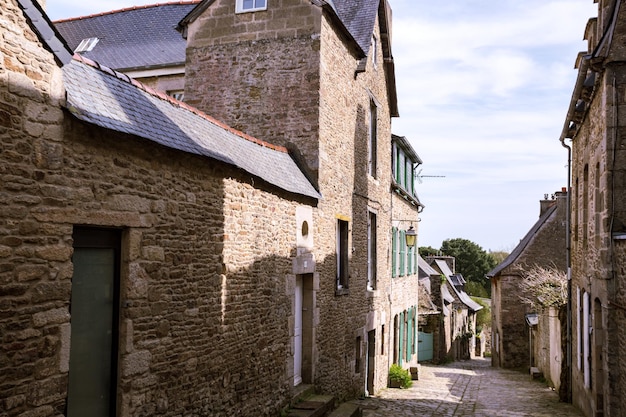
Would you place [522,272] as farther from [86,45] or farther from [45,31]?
[45,31]

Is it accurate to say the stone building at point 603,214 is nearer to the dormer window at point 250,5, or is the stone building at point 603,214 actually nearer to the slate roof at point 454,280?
the dormer window at point 250,5

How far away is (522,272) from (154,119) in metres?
21.1

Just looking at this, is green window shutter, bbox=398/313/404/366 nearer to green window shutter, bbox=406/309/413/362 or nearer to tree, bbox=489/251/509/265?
green window shutter, bbox=406/309/413/362

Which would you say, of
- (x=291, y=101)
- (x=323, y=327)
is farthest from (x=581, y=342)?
(x=291, y=101)

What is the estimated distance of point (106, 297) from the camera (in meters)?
5.57

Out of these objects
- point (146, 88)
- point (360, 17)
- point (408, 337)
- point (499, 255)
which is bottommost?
point (408, 337)

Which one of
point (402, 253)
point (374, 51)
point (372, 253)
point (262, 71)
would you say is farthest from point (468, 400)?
point (262, 71)

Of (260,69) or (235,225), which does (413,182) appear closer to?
(260,69)

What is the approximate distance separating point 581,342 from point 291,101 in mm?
7355

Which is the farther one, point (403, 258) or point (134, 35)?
point (403, 258)

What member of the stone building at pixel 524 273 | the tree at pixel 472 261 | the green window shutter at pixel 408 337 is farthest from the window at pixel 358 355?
the tree at pixel 472 261

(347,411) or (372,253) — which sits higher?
(372,253)

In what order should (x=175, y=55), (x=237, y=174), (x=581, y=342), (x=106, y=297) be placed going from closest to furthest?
(x=106, y=297)
(x=237, y=174)
(x=581, y=342)
(x=175, y=55)

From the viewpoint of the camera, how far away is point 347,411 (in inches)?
397
